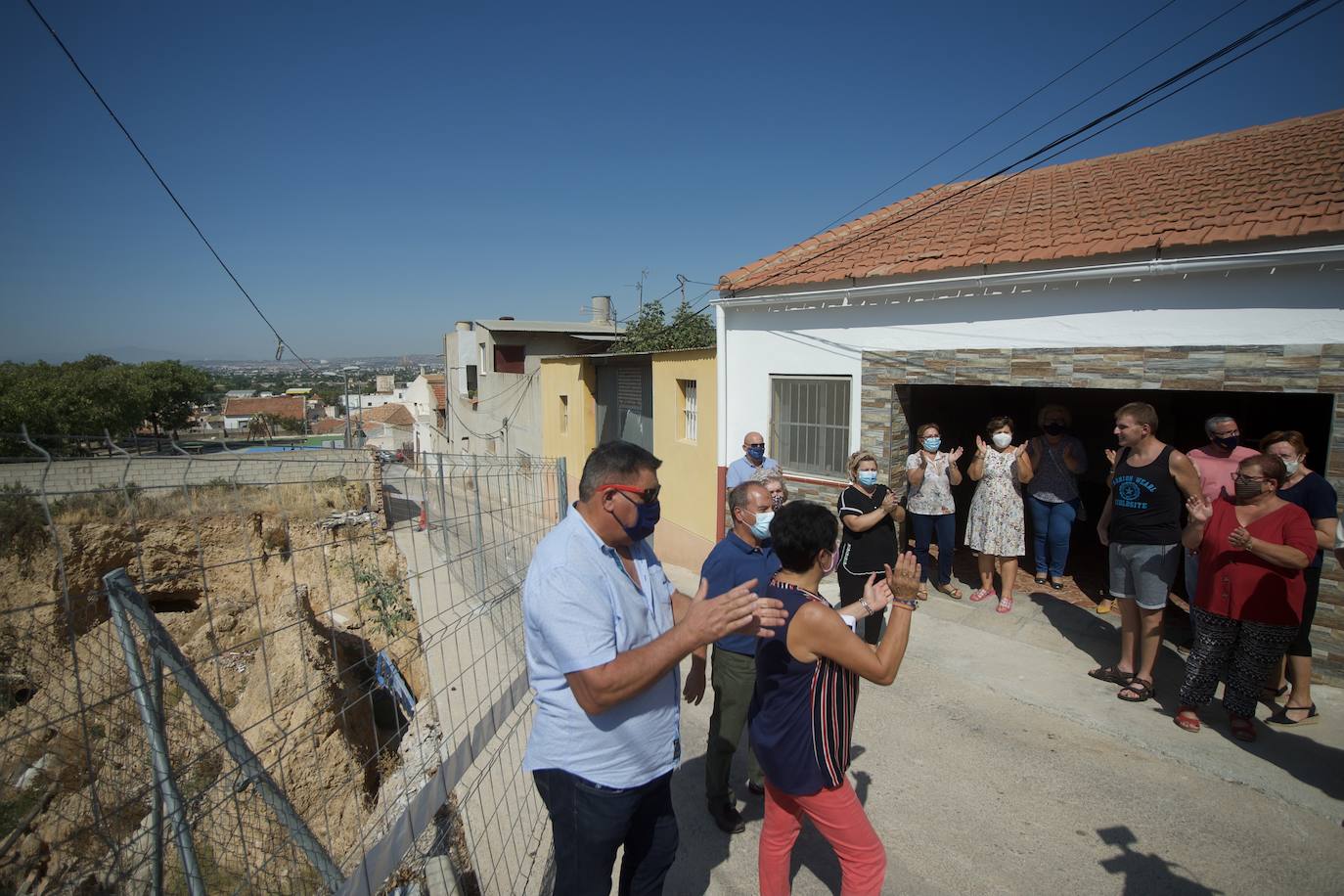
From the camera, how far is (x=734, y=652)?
3.13 m

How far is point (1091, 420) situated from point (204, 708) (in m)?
10.8

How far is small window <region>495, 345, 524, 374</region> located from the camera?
2005cm

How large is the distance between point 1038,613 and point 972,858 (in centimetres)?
338

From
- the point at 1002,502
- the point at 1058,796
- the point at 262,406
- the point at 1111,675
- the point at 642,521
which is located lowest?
the point at 262,406

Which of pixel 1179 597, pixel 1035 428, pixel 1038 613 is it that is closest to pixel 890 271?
pixel 1038 613

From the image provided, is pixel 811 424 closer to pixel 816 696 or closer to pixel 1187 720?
pixel 1187 720

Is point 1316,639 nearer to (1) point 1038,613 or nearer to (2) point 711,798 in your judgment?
(1) point 1038,613

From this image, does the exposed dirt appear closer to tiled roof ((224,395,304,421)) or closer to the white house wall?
the white house wall

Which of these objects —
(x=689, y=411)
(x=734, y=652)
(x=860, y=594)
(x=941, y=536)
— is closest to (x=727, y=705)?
(x=734, y=652)

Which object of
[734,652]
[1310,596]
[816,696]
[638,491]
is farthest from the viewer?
[1310,596]

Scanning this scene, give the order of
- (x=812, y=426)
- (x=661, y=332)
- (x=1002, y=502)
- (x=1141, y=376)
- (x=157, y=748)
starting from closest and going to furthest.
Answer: (x=157, y=748) → (x=1141, y=376) → (x=1002, y=502) → (x=812, y=426) → (x=661, y=332)

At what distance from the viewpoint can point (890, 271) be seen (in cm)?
647

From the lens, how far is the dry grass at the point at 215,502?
192cm

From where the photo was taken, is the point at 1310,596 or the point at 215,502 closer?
the point at 215,502
